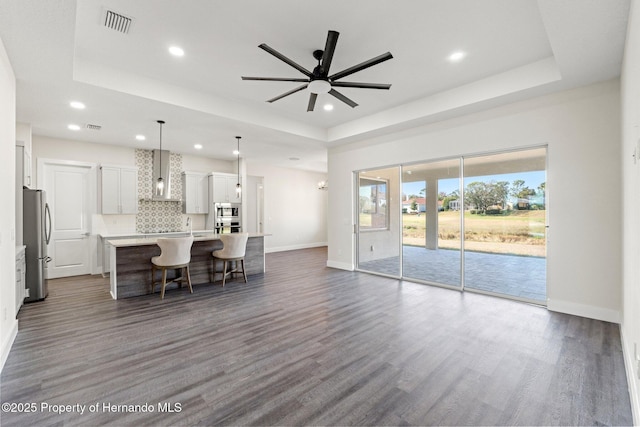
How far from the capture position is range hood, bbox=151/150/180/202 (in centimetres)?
711

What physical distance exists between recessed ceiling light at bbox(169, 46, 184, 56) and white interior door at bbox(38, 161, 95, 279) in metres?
4.56

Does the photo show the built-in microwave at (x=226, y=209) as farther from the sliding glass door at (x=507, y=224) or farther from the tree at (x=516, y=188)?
the tree at (x=516, y=188)

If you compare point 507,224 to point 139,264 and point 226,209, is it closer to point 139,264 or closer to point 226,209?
point 139,264


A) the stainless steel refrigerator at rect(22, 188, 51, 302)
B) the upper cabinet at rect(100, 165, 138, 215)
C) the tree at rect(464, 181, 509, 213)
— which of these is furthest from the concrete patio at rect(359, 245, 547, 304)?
the upper cabinet at rect(100, 165, 138, 215)

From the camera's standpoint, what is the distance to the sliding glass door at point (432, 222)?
5.07 metres

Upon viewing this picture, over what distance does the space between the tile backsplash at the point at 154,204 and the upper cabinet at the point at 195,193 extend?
19 centimetres

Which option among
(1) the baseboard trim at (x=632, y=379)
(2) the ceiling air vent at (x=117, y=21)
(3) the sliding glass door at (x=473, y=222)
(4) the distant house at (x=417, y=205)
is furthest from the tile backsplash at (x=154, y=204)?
(1) the baseboard trim at (x=632, y=379)

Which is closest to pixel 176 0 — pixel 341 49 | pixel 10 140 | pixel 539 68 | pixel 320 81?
pixel 320 81

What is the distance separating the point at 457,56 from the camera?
3.50 meters

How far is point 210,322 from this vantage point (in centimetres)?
348

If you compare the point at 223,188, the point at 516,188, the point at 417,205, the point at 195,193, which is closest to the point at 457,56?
the point at 516,188

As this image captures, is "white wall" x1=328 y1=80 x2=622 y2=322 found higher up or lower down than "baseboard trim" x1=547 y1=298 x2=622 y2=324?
higher up

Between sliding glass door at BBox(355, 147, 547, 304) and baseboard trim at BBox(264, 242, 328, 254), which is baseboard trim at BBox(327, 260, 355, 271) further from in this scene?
baseboard trim at BBox(264, 242, 328, 254)

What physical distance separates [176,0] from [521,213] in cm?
512
